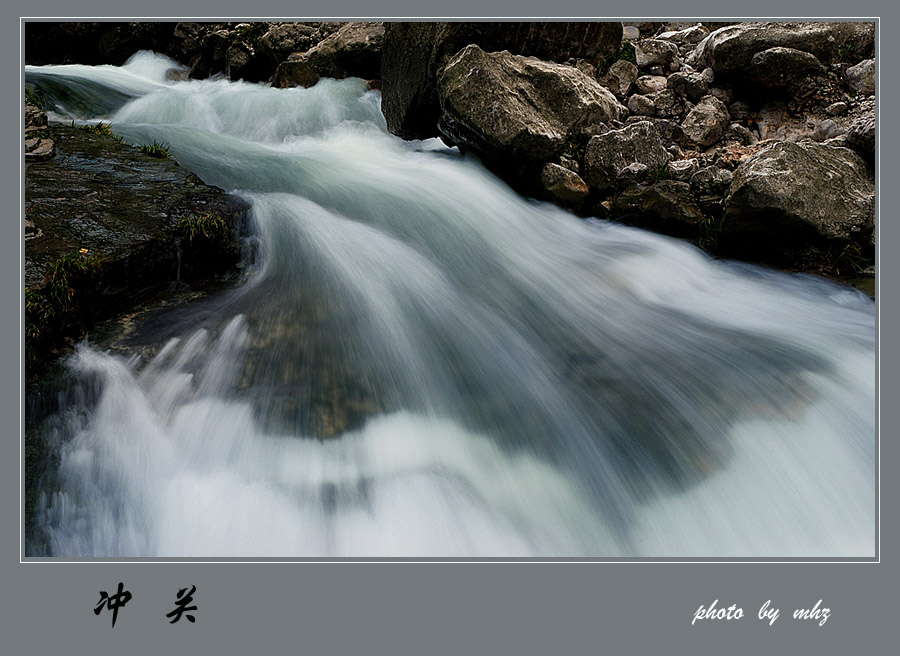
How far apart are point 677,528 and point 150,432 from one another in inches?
108

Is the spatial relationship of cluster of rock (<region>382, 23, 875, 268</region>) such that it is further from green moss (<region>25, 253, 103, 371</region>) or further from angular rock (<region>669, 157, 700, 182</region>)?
green moss (<region>25, 253, 103, 371</region>)

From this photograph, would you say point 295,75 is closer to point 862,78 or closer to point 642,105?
point 642,105

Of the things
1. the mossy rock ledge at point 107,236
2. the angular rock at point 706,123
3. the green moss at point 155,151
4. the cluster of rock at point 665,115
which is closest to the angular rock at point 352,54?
the cluster of rock at point 665,115

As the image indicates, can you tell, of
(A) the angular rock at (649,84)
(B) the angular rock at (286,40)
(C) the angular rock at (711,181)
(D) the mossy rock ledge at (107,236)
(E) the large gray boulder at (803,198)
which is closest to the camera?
(D) the mossy rock ledge at (107,236)

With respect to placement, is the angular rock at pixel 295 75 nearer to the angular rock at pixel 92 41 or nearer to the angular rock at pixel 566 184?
the angular rock at pixel 566 184

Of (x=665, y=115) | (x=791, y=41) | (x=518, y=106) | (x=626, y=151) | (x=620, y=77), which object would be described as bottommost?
(x=626, y=151)

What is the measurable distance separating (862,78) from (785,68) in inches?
27.0

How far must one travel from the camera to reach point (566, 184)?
5.78 metres

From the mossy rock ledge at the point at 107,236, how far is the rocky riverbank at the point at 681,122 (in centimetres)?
280

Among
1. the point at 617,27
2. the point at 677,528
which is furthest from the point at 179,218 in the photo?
the point at 617,27

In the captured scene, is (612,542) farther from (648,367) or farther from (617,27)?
(617,27)

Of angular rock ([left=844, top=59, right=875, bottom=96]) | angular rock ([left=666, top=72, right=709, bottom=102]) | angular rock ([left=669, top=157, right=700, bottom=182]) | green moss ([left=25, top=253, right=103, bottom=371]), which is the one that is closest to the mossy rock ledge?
green moss ([left=25, top=253, right=103, bottom=371])

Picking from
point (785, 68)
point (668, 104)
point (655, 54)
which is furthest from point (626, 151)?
point (655, 54)

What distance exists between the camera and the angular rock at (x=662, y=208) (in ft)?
17.6
